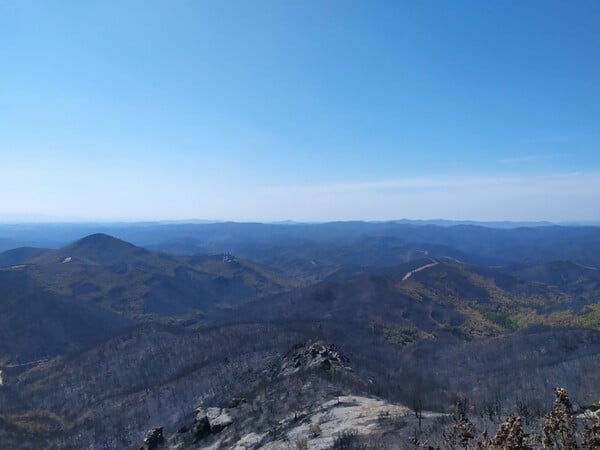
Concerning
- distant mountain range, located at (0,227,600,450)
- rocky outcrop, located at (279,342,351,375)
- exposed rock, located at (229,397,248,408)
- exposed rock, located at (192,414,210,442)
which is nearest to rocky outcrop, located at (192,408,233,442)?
exposed rock, located at (192,414,210,442)

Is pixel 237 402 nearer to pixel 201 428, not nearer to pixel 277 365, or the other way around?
pixel 201 428

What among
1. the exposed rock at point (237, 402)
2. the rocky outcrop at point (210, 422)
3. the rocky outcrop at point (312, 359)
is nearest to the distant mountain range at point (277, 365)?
the rocky outcrop at point (210, 422)

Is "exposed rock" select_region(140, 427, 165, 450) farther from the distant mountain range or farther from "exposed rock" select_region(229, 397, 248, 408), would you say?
"exposed rock" select_region(229, 397, 248, 408)

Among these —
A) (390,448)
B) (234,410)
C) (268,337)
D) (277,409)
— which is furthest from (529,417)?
(268,337)

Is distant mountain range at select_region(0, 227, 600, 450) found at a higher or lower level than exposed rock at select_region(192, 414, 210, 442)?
lower

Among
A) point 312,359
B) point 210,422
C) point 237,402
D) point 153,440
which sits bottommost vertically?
point 153,440

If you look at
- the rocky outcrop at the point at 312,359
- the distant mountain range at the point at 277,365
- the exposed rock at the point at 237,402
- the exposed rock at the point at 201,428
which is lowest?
the distant mountain range at the point at 277,365

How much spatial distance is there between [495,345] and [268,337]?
6366 cm

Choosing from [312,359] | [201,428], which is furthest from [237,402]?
[312,359]

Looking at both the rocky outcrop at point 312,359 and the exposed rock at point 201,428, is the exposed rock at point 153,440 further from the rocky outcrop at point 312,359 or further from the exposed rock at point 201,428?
the rocky outcrop at point 312,359

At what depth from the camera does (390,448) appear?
1383 inches

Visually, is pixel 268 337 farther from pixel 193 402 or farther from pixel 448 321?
pixel 448 321

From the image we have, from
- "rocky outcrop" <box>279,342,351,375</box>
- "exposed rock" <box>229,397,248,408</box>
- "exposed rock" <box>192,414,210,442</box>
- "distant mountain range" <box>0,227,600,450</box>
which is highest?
"rocky outcrop" <box>279,342,351,375</box>

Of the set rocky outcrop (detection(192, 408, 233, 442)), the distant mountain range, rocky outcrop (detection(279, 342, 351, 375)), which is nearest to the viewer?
rocky outcrop (detection(192, 408, 233, 442))
